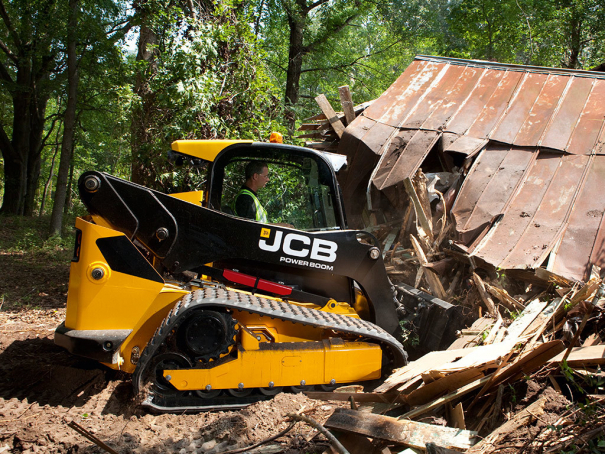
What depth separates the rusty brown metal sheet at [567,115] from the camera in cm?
714

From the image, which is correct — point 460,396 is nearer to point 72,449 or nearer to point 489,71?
point 72,449

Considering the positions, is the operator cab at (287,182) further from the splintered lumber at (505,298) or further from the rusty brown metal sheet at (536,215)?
the rusty brown metal sheet at (536,215)

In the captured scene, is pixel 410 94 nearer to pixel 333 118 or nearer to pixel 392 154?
pixel 333 118

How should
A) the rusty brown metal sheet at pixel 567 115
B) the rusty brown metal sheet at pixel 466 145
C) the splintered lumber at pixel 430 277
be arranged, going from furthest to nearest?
the rusty brown metal sheet at pixel 466 145 → the rusty brown metal sheet at pixel 567 115 → the splintered lumber at pixel 430 277

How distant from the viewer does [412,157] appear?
7.45 metres

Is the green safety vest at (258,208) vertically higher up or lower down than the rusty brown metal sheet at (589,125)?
lower down

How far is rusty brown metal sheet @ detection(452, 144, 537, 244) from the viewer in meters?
6.38

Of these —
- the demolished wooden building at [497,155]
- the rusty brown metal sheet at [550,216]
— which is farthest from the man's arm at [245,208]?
the rusty brown metal sheet at [550,216]

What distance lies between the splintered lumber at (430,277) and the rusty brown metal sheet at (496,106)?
2413 mm

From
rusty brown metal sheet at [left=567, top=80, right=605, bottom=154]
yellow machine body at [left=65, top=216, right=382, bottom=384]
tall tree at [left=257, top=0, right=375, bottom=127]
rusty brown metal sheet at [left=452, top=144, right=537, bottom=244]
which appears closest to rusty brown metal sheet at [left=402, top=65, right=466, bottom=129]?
rusty brown metal sheet at [left=452, top=144, right=537, bottom=244]

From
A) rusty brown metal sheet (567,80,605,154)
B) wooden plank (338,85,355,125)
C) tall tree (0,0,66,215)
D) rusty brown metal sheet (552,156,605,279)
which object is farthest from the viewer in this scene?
tall tree (0,0,66,215)

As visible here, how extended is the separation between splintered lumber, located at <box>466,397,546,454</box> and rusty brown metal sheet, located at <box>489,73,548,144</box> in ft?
16.6

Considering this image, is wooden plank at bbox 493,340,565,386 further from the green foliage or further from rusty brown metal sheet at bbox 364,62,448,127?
the green foliage

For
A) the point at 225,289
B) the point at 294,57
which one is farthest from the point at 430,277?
the point at 294,57
